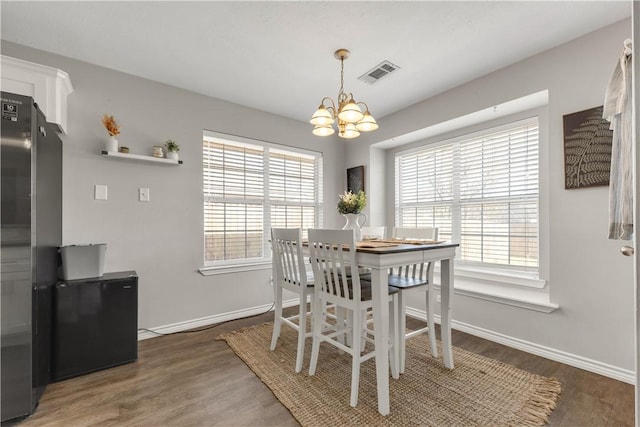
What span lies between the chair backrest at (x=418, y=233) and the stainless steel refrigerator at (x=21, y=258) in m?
2.64

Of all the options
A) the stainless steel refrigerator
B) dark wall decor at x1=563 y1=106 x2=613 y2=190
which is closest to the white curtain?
dark wall decor at x1=563 y1=106 x2=613 y2=190

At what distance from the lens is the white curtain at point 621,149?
4.06 ft

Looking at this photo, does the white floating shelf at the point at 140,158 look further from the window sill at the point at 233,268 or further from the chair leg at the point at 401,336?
the chair leg at the point at 401,336

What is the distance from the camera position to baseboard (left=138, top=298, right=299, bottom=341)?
268cm

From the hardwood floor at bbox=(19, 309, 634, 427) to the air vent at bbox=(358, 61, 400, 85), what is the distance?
2.55 m

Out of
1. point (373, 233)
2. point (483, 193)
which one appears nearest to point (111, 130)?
point (373, 233)

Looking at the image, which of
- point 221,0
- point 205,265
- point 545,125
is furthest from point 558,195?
point 205,265

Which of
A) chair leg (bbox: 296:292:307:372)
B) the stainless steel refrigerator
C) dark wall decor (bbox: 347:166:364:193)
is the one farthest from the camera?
dark wall decor (bbox: 347:166:364:193)

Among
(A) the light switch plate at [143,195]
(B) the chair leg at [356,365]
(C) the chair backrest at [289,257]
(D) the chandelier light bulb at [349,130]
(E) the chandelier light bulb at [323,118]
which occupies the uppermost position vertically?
(E) the chandelier light bulb at [323,118]

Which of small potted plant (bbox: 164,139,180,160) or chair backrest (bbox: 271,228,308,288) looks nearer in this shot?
chair backrest (bbox: 271,228,308,288)

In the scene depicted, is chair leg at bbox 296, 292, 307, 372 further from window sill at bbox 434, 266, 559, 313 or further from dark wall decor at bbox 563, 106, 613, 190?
dark wall decor at bbox 563, 106, 613, 190

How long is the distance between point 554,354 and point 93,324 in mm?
3510

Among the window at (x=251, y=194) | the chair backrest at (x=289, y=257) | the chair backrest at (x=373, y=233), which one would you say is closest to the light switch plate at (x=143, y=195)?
the window at (x=251, y=194)

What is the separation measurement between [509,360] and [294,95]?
311 cm
